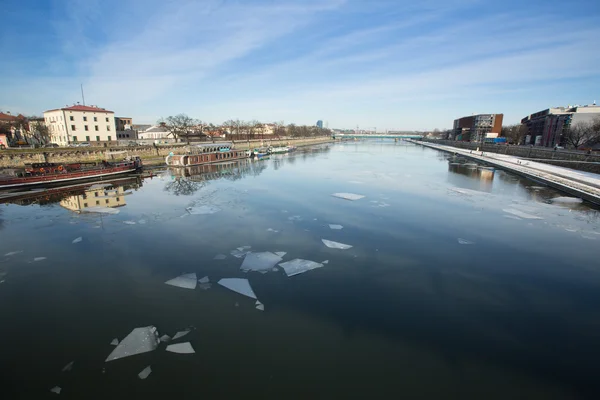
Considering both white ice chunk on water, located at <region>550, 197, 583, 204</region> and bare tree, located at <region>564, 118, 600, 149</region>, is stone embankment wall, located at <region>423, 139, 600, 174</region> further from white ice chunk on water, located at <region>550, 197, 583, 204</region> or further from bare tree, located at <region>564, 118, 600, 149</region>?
white ice chunk on water, located at <region>550, 197, 583, 204</region>

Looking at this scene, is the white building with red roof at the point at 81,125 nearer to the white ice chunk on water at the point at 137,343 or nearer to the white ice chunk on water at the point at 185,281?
the white ice chunk on water at the point at 185,281

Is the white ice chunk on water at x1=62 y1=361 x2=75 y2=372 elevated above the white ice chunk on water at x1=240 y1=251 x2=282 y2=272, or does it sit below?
below

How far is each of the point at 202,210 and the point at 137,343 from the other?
10016mm

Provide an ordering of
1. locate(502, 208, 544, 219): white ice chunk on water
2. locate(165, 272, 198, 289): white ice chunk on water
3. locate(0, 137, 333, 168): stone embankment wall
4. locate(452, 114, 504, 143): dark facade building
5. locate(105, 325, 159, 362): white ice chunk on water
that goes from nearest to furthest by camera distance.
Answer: locate(105, 325, 159, 362): white ice chunk on water < locate(165, 272, 198, 289): white ice chunk on water < locate(502, 208, 544, 219): white ice chunk on water < locate(0, 137, 333, 168): stone embankment wall < locate(452, 114, 504, 143): dark facade building

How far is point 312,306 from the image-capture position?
6770 millimetres

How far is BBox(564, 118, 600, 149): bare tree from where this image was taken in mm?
46000

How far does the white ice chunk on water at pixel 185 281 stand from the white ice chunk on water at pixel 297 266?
2553mm

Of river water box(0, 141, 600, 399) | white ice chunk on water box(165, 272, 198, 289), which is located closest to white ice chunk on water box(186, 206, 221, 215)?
river water box(0, 141, 600, 399)

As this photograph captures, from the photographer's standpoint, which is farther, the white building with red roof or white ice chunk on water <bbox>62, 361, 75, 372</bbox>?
the white building with red roof

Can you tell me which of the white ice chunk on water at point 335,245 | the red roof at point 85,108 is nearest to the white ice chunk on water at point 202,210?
the white ice chunk on water at point 335,245

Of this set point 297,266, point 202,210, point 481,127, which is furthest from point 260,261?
point 481,127

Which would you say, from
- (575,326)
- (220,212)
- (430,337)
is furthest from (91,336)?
(575,326)

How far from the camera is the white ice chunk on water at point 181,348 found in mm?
5418

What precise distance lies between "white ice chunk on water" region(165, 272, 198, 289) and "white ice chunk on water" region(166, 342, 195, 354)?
2.16 m
